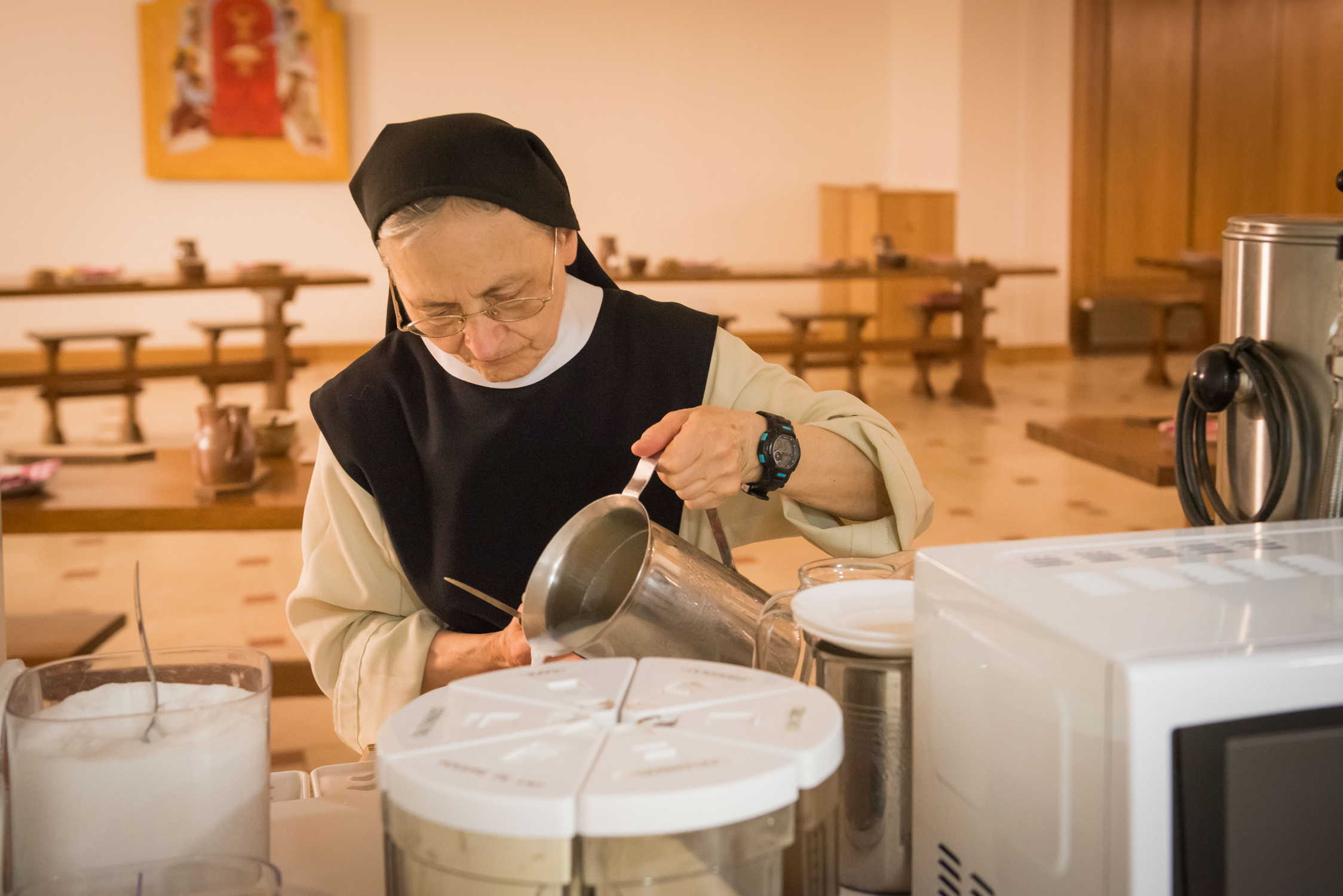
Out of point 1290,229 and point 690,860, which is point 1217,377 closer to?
point 1290,229

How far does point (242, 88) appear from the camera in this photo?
906 cm

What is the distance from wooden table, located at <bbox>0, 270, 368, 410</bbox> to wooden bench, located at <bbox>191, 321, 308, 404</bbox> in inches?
0.4

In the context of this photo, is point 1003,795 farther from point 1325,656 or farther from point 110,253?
point 110,253

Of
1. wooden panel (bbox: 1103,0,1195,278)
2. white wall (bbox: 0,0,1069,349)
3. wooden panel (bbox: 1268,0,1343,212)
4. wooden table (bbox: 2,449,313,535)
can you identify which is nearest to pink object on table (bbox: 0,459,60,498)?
wooden table (bbox: 2,449,313,535)

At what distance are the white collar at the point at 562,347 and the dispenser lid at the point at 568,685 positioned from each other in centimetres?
76

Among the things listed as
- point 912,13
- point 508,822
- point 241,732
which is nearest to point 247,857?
point 241,732

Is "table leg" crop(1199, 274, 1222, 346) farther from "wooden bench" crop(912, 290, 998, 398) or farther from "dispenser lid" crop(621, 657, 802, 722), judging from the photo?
"dispenser lid" crop(621, 657, 802, 722)

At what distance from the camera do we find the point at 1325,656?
2.08 ft

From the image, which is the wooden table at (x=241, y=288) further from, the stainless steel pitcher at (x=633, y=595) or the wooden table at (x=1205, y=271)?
the stainless steel pitcher at (x=633, y=595)

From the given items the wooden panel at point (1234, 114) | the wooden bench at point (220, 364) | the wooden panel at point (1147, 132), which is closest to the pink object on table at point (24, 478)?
the wooden bench at point (220, 364)

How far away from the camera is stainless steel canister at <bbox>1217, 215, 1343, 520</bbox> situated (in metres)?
1.10

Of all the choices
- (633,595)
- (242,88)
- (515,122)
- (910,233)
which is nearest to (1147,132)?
(910,233)

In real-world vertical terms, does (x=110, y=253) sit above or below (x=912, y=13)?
below

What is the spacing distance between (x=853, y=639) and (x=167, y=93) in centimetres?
933
